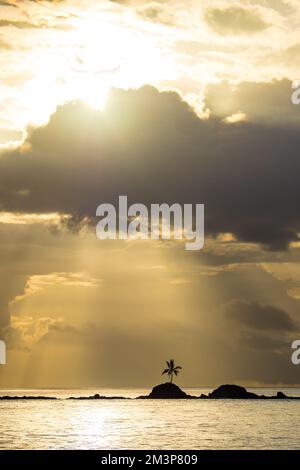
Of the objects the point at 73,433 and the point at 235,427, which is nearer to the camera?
the point at 73,433

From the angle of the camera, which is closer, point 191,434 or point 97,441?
point 97,441

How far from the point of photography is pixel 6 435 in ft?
386

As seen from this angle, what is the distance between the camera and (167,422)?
157750 mm

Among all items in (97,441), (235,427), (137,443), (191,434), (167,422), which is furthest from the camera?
(167,422)
